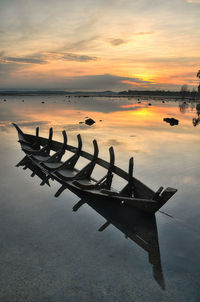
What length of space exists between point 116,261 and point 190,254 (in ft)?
7.94

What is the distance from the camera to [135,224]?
949 cm

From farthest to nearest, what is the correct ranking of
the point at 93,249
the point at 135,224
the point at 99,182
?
the point at 99,182, the point at 135,224, the point at 93,249

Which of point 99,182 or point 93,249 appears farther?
point 99,182

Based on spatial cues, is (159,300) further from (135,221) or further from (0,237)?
(0,237)

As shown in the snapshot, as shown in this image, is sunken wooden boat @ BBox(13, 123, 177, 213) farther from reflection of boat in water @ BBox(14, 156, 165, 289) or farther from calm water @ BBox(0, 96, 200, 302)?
calm water @ BBox(0, 96, 200, 302)

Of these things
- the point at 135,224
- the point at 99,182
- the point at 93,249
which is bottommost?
the point at 93,249

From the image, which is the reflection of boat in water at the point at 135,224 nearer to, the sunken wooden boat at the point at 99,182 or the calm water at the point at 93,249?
the calm water at the point at 93,249

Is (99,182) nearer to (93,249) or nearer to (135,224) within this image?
(135,224)

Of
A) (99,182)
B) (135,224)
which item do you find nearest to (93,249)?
(135,224)

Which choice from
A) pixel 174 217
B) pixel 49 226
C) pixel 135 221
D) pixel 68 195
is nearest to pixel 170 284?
pixel 135 221

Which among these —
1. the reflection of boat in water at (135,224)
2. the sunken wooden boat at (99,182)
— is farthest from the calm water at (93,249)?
the sunken wooden boat at (99,182)

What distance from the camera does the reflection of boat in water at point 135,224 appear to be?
25.3ft

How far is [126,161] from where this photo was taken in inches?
749

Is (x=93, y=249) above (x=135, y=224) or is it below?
below
